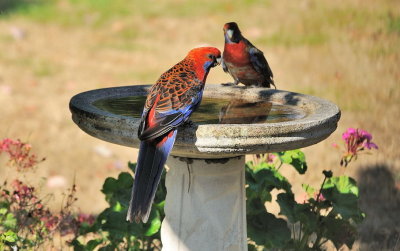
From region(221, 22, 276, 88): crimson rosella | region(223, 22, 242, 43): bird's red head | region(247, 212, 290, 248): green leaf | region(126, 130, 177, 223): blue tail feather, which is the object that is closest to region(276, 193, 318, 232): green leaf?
region(247, 212, 290, 248): green leaf

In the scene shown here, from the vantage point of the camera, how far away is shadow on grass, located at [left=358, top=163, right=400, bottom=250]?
491cm

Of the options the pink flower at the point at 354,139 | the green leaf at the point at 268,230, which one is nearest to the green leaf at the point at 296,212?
the green leaf at the point at 268,230

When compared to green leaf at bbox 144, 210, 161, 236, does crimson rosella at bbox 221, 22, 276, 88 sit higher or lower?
higher

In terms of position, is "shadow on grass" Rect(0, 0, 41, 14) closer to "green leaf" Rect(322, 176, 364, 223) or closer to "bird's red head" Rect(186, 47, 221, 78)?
"green leaf" Rect(322, 176, 364, 223)

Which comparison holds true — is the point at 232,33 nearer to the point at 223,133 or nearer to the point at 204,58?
the point at 204,58

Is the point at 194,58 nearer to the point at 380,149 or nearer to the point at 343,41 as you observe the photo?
the point at 380,149

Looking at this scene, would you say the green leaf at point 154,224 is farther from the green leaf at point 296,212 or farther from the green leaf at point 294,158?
the green leaf at point 294,158

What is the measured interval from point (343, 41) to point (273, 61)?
105 centimetres

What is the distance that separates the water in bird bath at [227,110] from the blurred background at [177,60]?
1675mm

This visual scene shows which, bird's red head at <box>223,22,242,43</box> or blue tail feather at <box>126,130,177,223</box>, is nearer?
blue tail feather at <box>126,130,177,223</box>

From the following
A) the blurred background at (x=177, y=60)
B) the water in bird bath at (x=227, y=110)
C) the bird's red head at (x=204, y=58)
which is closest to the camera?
the bird's red head at (x=204, y=58)

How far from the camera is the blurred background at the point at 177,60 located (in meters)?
6.12

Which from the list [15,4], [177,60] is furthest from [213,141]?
[15,4]

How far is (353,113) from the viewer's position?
7004 mm
